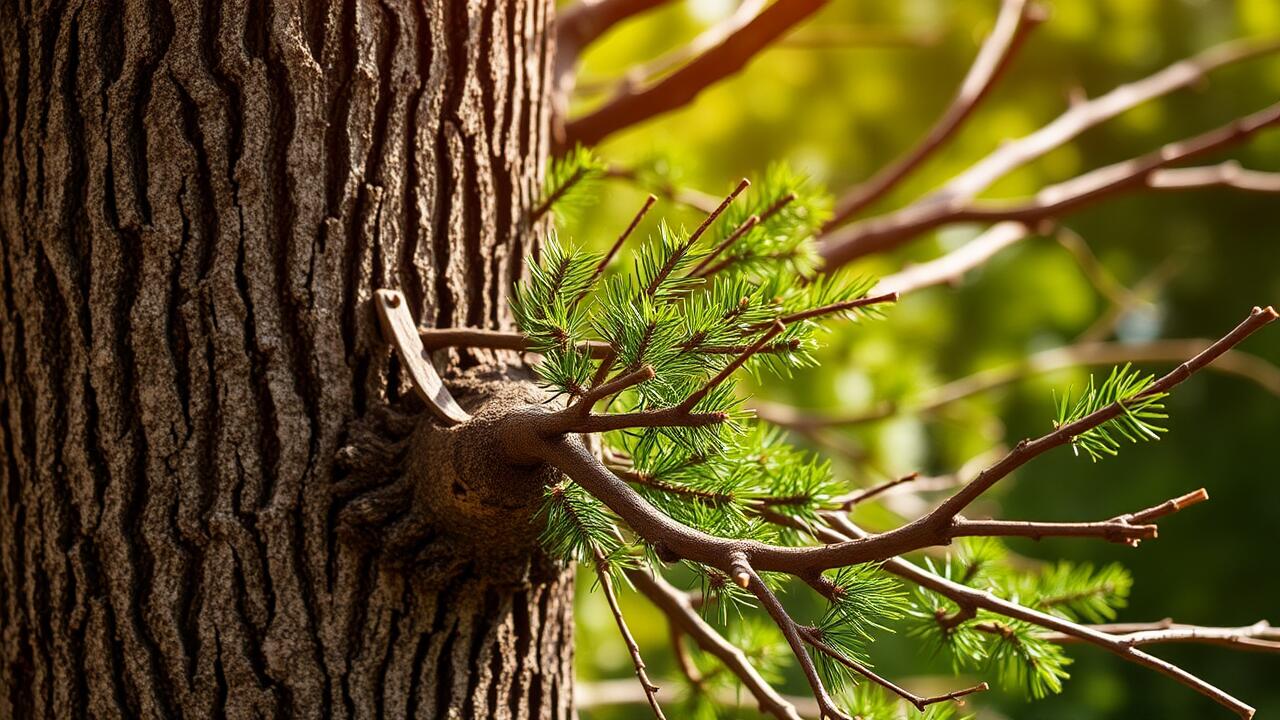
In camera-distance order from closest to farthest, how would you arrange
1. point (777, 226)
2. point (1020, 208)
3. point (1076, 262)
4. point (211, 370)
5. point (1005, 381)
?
point (211, 370)
point (777, 226)
point (1020, 208)
point (1005, 381)
point (1076, 262)

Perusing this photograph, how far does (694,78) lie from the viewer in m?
1.16

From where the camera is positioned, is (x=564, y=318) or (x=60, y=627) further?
(x=60, y=627)

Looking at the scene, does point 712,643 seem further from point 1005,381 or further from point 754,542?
point 1005,381

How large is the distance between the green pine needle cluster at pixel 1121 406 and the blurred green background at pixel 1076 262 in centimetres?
229

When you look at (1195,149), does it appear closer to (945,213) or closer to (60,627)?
(945,213)

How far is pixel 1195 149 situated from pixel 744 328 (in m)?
0.90

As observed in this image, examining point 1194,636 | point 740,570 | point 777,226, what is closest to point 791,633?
point 740,570

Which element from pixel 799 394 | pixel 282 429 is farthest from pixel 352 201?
pixel 799 394

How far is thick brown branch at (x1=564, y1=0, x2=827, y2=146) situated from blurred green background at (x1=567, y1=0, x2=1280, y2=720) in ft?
5.56

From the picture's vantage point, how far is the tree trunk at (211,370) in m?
0.86

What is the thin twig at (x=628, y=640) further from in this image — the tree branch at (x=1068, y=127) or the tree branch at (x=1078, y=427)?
the tree branch at (x=1068, y=127)

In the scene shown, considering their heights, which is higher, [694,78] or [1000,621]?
[694,78]

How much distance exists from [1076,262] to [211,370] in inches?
118

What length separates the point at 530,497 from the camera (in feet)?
2.70
